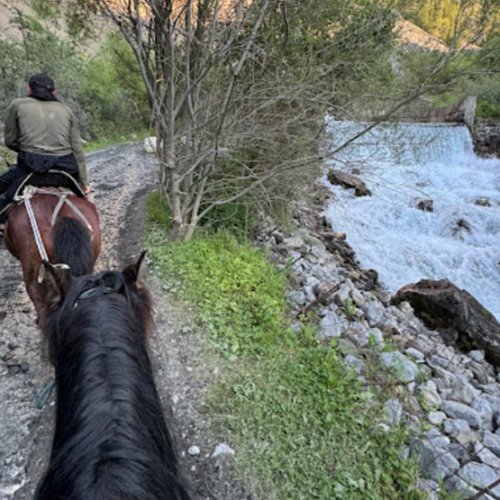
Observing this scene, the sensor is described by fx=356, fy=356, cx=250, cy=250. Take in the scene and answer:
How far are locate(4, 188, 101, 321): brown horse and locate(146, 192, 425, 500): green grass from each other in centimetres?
139

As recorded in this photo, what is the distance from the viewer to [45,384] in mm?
2963

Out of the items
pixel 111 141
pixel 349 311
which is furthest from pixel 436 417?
pixel 111 141

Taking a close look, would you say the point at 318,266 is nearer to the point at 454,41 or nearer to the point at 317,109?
the point at 317,109

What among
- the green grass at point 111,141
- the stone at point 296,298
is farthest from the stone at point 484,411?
the green grass at point 111,141

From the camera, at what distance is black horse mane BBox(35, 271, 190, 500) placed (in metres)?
1.05

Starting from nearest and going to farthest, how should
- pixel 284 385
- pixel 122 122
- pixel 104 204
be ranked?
pixel 284 385
pixel 104 204
pixel 122 122

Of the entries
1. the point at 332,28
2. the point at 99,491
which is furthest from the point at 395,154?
the point at 99,491

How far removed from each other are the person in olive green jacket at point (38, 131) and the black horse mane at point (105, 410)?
7.50 feet

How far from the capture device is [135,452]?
112cm

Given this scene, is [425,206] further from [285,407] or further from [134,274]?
[134,274]

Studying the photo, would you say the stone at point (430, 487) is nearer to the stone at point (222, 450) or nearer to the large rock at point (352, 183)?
the stone at point (222, 450)

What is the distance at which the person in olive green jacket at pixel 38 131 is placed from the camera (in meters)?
3.41

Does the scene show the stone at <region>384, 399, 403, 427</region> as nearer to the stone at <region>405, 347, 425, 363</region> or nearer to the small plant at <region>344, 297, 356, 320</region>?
the stone at <region>405, 347, 425, 363</region>

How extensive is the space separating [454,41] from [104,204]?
628cm
